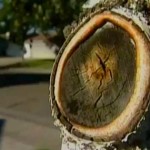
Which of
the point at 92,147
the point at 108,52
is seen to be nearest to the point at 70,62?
the point at 108,52

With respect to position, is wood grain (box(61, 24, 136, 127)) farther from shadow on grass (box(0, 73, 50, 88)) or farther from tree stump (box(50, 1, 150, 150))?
shadow on grass (box(0, 73, 50, 88))

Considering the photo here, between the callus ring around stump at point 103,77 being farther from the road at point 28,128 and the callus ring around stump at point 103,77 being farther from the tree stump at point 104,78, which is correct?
the road at point 28,128

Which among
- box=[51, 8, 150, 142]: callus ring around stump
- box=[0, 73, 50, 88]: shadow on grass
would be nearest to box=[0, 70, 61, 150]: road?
box=[51, 8, 150, 142]: callus ring around stump

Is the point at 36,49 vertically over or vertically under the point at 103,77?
under

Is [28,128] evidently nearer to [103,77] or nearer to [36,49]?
[103,77]

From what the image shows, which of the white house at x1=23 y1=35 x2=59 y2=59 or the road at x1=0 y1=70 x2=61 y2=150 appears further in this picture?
the white house at x1=23 y1=35 x2=59 y2=59

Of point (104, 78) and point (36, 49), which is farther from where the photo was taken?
point (36, 49)

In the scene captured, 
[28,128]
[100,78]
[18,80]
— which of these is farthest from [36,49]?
[100,78]

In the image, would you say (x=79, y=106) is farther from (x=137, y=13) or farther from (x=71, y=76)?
(x=137, y=13)
